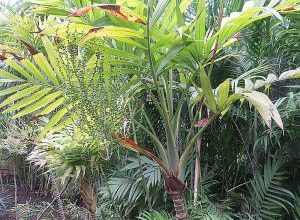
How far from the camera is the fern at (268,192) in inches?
74.9

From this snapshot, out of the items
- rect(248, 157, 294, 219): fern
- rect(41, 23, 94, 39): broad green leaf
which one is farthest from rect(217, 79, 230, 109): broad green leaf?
rect(248, 157, 294, 219): fern

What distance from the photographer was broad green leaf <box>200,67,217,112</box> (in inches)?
52.2

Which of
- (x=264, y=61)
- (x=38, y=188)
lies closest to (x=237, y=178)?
(x=264, y=61)

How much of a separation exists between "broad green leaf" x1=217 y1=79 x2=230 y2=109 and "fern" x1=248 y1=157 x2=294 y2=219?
2.14 feet

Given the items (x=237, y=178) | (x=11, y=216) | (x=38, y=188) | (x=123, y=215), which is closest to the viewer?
(x=237, y=178)

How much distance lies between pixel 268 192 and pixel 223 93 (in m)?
0.84

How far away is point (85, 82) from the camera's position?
59.4 inches

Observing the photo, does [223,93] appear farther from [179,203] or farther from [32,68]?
[32,68]

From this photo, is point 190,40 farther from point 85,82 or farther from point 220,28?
point 85,82

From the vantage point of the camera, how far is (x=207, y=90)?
54.4 inches

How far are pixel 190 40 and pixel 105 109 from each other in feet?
1.50

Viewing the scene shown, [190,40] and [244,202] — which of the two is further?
[244,202]

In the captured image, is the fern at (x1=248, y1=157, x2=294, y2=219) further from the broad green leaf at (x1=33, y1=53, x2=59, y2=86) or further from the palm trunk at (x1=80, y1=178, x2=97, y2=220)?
the broad green leaf at (x1=33, y1=53, x2=59, y2=86)

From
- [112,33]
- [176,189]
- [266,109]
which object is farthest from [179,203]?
[112,33]
